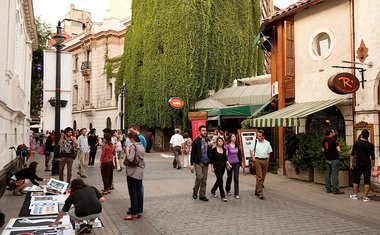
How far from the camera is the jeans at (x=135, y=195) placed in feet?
20.6

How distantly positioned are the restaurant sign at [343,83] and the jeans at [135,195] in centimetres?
602

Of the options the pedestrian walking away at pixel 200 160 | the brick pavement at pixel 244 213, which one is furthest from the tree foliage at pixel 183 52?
the pedestrian walking away at pixel 200 160

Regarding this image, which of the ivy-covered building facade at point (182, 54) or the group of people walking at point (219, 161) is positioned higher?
the ivy-covered building facade at point (182, 54)

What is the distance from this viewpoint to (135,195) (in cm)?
634

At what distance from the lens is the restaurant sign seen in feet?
29.7

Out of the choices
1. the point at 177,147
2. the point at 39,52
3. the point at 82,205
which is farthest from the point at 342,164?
the point at 39,52

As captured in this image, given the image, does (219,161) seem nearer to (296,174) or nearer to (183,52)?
(296,174)

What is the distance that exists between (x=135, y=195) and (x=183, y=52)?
18.2m

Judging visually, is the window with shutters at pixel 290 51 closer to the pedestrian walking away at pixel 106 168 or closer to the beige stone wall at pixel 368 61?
the beige stone wall at pixel 368 61

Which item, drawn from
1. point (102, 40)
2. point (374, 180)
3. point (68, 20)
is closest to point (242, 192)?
point (374, 180)

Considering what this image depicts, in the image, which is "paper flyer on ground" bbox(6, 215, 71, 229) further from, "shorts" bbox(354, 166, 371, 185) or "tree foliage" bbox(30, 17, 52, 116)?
"tree foliage" bbox(30, 17, 52, 116)

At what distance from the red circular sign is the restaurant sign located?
14.6 meters

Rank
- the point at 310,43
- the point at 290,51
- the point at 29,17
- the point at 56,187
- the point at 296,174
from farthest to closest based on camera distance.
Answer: the point at 29,17
the point at 290,51
the point at 310,43
the point at 296,174
the point at 56,187

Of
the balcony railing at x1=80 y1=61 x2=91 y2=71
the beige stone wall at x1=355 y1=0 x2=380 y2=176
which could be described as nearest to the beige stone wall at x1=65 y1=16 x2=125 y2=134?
the balcony railing at x1=80 y1=61 x2=91 y2=71
